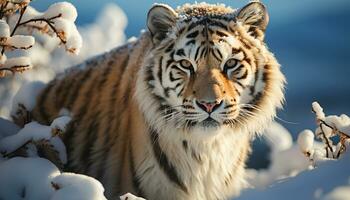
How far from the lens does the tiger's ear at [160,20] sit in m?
4.22

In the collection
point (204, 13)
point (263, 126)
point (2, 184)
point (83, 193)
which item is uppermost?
point (204, 13)

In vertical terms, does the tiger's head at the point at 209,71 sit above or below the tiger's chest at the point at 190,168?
above

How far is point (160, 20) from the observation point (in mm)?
4281

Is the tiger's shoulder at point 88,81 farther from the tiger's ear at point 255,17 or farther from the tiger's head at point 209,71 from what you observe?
the tiger's ear at point 255,17

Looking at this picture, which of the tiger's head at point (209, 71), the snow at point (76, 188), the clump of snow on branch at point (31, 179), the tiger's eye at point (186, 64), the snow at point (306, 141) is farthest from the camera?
the snow at point (306, 141)

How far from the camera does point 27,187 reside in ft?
11.7

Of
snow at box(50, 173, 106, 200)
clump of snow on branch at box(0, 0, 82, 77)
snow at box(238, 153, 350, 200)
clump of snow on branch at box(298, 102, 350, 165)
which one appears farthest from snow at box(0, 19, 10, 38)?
clump of snow on branch at box(298, 102, 350, 165)

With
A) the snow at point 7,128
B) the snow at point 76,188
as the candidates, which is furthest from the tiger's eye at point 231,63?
the snow at point 7,128

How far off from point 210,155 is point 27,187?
1.24 metres

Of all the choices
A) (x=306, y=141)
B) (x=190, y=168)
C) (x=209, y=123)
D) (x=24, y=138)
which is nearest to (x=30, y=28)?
→ (x=24, y=138)

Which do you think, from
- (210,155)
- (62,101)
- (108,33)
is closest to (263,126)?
(210,155)

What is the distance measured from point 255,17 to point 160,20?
610 mm

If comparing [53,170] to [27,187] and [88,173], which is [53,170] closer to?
[27,187]

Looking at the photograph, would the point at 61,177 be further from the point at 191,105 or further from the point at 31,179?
the point at 191,105
